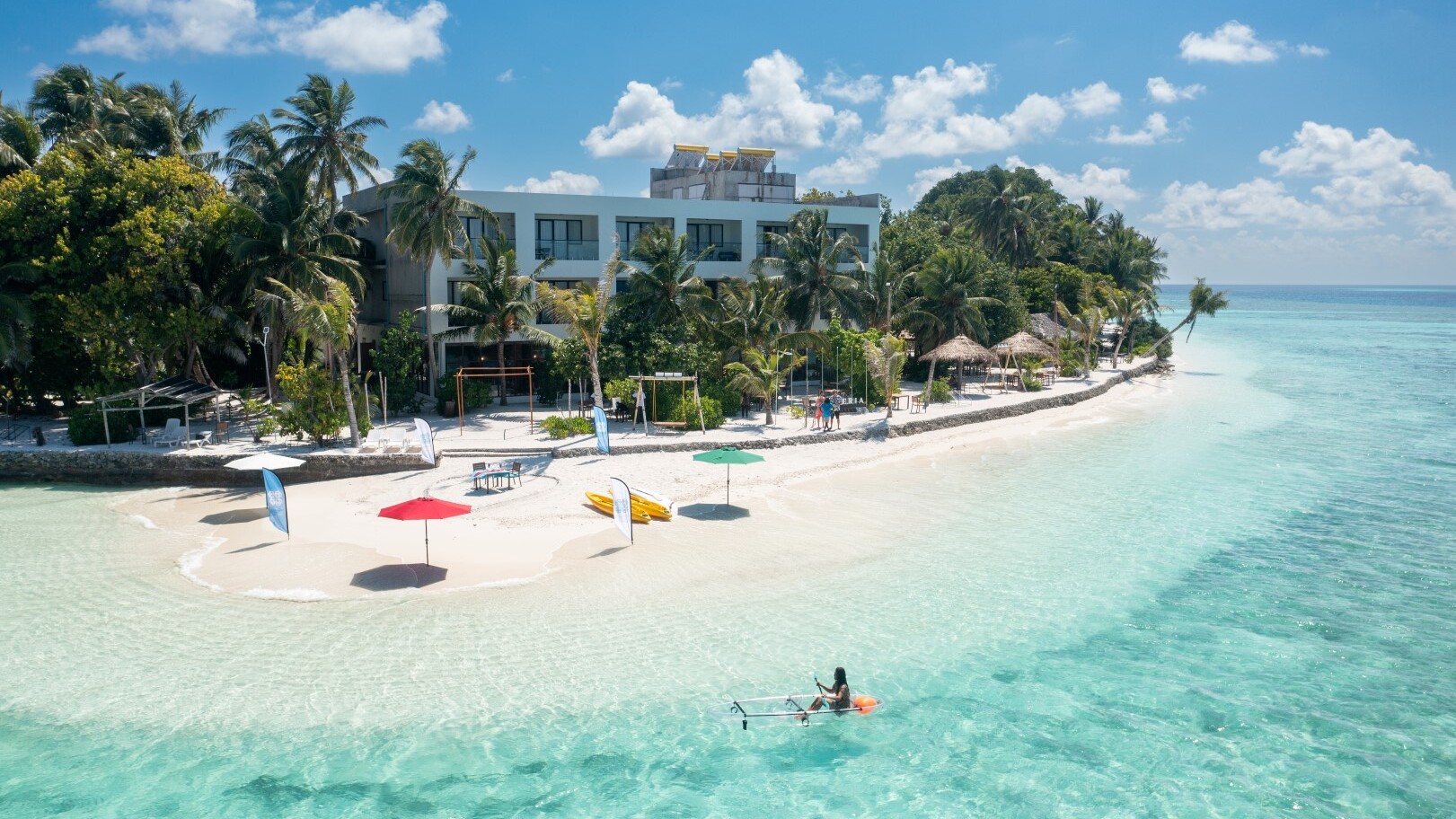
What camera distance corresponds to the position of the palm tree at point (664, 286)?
107ft

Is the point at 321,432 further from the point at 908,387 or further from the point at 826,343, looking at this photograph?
the point at 908,387

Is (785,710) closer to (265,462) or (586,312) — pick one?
(265,462)

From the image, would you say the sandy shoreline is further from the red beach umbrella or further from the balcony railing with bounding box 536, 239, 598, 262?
the balcony railing with bounding box 536, 239, 598, 262

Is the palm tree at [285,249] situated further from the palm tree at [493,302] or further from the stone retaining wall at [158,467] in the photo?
the stone retaining wall at [158,467]

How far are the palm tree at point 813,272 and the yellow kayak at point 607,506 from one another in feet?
57.1

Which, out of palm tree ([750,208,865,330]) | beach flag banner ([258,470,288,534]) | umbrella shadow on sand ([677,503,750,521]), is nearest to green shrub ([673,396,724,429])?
umbrella shadow on sand ([677,503,750,521])

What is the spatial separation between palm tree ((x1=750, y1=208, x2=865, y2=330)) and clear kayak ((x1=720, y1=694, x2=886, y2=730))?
25.7 m

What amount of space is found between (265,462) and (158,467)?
5.39m

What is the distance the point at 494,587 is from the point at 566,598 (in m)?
1.54

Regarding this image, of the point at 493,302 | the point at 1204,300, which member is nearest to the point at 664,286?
the point at 493,302

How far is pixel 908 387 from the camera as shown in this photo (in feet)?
139

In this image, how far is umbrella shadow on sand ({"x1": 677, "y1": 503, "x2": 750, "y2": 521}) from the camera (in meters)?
21.9

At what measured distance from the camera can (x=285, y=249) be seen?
3000cm

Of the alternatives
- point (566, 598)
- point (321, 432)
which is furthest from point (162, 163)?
point (566, 598)
